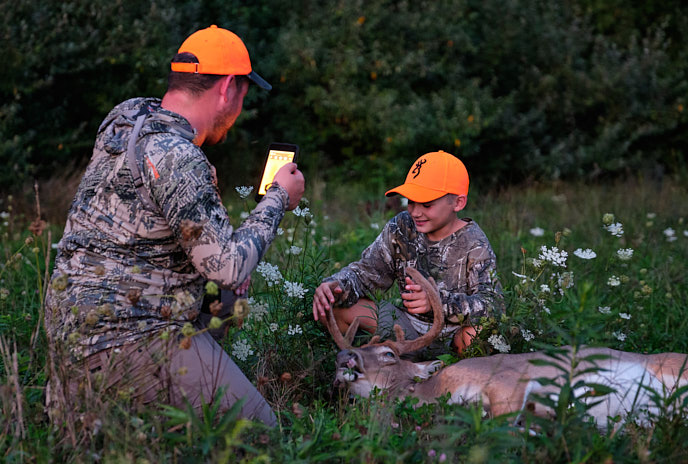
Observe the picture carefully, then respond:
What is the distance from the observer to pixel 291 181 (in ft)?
10.7

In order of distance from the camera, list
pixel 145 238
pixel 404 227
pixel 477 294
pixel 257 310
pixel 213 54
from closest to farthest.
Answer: pixel 145 238 < pixel 213 54 < pixel 257 310 < pixel 477 294 < pixel 404 227

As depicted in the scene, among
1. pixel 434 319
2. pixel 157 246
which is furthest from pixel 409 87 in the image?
pixel 157 246

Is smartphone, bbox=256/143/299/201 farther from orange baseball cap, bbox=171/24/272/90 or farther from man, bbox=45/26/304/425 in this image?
orange baseball cap, bbox=171/24/272/90

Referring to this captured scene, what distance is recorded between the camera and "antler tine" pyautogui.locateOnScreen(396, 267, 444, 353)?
3.77 meters

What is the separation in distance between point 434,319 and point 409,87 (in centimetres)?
850

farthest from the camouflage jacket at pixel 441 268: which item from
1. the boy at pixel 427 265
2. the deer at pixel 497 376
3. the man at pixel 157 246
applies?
the man at pixel 157 246

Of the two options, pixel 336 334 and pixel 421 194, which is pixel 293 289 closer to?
pixel 336 334

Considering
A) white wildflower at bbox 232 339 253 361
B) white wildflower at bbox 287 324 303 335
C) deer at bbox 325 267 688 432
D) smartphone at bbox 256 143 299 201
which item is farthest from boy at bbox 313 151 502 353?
smartphone at bbox 256 143 299 201

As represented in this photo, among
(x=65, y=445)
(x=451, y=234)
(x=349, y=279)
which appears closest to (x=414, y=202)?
(x=451, y=234)

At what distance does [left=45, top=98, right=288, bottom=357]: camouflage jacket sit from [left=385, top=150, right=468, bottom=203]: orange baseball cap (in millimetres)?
1146

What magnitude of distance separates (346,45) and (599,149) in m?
4.53

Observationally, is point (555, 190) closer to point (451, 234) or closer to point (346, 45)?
point (346, 45)

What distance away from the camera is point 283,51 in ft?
38.5

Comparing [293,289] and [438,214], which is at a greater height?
[438,214]
